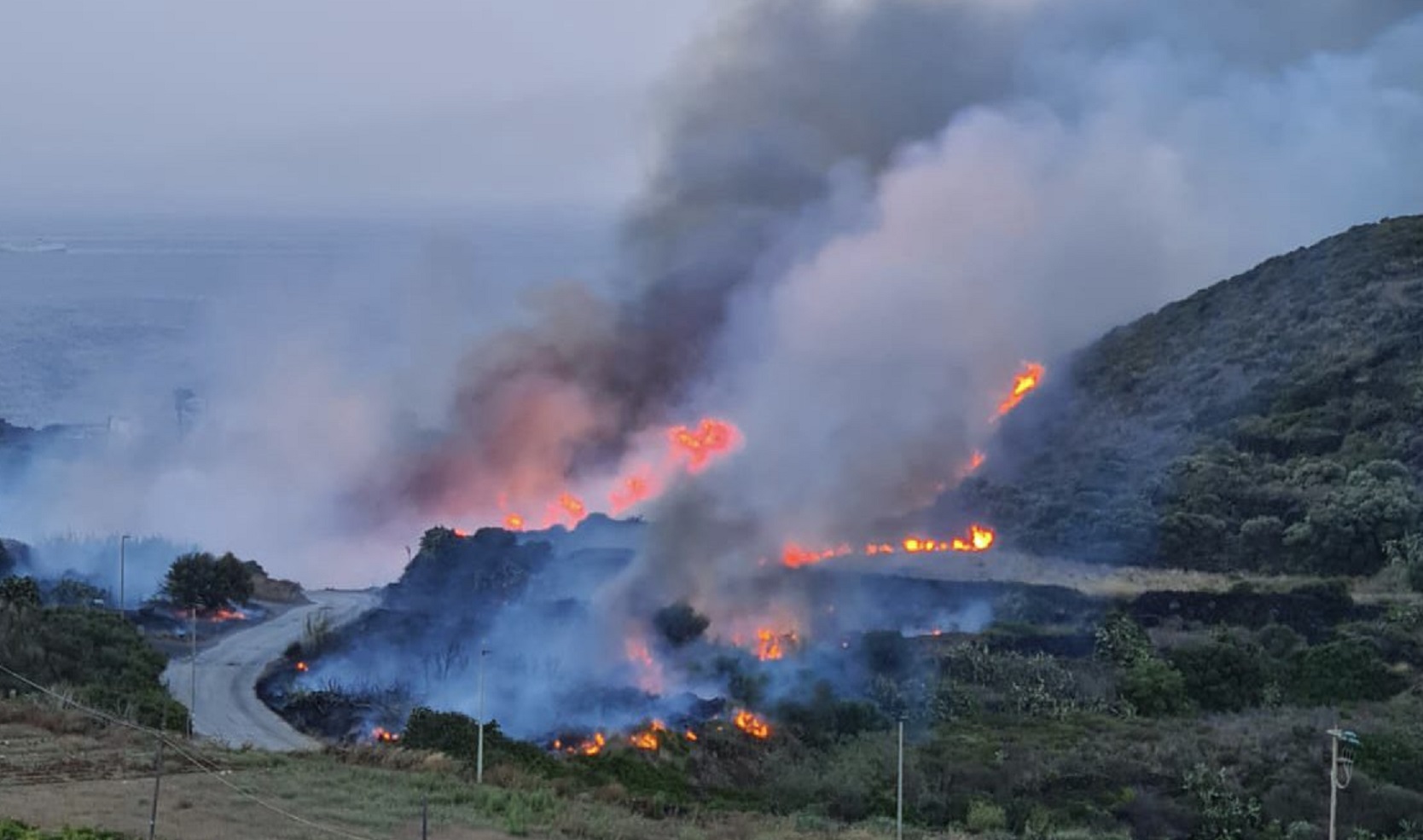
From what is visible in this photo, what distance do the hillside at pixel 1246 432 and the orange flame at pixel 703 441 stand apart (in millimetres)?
8192

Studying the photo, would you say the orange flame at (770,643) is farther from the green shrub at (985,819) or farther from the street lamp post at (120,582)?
the street lamp post at (120,582)

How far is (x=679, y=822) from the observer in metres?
26.2

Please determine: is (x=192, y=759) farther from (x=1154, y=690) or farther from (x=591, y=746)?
(x=1154, y=690)

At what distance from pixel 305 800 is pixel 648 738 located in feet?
28.4

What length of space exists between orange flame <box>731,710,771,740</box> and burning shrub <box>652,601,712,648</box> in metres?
3.61

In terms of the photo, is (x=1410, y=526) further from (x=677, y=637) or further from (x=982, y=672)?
(x=677, y=637)

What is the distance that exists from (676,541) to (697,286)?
38.4ft

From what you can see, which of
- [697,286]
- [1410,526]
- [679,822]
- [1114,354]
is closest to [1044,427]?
[1114,354]

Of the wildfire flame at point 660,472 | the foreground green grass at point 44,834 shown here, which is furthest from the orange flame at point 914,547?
the foreground green grass at point 44,834

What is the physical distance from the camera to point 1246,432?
64250 mm

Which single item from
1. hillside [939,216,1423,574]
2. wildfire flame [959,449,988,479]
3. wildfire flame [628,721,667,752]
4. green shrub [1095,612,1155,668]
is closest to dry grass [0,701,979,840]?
wildfire flame [628,721,667,752]

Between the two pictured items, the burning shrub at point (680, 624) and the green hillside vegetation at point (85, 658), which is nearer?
the green hillside vegetation at point (85, 658)

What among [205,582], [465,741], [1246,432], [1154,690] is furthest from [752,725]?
[1246,432]

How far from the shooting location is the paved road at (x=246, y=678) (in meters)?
33.6
